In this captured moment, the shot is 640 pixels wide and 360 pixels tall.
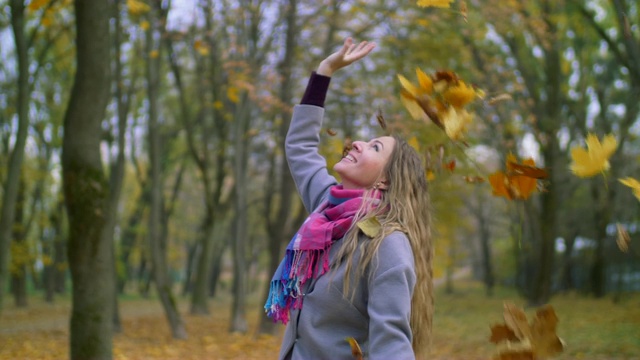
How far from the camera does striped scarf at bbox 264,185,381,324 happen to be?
256cm

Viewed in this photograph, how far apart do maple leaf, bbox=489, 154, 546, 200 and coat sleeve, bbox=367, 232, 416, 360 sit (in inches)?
17.6

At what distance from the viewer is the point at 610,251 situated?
26750 mm

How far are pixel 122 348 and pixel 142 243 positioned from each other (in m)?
21.9

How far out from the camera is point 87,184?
20.8 ft

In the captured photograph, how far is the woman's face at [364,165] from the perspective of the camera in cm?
267

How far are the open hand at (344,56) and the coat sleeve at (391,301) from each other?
2.89 ft

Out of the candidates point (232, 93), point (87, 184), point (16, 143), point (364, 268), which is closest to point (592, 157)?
point (364, 268)

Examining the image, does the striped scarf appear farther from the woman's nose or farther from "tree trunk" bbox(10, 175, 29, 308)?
"tree trunk" bbox(10, 175, 29, 308)

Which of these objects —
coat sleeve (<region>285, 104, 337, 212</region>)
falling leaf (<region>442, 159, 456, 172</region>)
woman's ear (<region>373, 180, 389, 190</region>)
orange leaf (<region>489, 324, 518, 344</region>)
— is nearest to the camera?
orange leaf (<region>489, 324, 518, 344</region>)

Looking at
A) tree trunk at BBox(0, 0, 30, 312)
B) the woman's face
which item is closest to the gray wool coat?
the woman's face

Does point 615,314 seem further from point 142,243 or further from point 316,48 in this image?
point 142,243

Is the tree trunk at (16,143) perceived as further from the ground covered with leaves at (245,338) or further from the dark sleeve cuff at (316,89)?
the dark sleeve cuff at (316,89)

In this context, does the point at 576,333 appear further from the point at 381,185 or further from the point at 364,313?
the point at 364,313

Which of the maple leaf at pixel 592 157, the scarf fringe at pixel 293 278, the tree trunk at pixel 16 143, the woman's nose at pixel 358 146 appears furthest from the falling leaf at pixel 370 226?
the tree trunk at pixel 16 143
